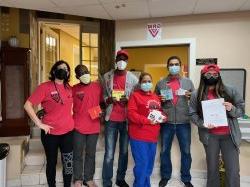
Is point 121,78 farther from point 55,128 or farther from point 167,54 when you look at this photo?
point 167,54

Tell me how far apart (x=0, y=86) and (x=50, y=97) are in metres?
1.90

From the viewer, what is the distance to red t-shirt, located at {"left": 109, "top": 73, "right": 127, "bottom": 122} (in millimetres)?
2793

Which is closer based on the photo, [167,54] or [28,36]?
[28,36]

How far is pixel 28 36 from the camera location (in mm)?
4207

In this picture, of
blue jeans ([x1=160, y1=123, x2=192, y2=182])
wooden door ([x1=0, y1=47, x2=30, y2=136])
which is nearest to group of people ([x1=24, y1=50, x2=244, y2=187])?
blue jeans ([x1=160, y1=123, x2=192, y2=182])

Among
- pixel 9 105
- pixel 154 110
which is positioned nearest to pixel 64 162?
pixel 154 110

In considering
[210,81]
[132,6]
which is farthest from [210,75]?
[132,6]

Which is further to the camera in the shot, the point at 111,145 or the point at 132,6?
the point at 132,6

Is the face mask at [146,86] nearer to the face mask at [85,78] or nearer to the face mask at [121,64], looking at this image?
the face mask at [121,64]

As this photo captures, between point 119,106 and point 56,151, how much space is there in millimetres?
777

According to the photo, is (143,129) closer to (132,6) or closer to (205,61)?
(132,6)

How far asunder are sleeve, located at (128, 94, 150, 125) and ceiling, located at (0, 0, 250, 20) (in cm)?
150

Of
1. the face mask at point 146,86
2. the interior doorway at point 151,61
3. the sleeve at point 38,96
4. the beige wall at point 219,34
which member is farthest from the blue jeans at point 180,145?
the interior doorway at point 151,61

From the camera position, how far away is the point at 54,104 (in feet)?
8.32
